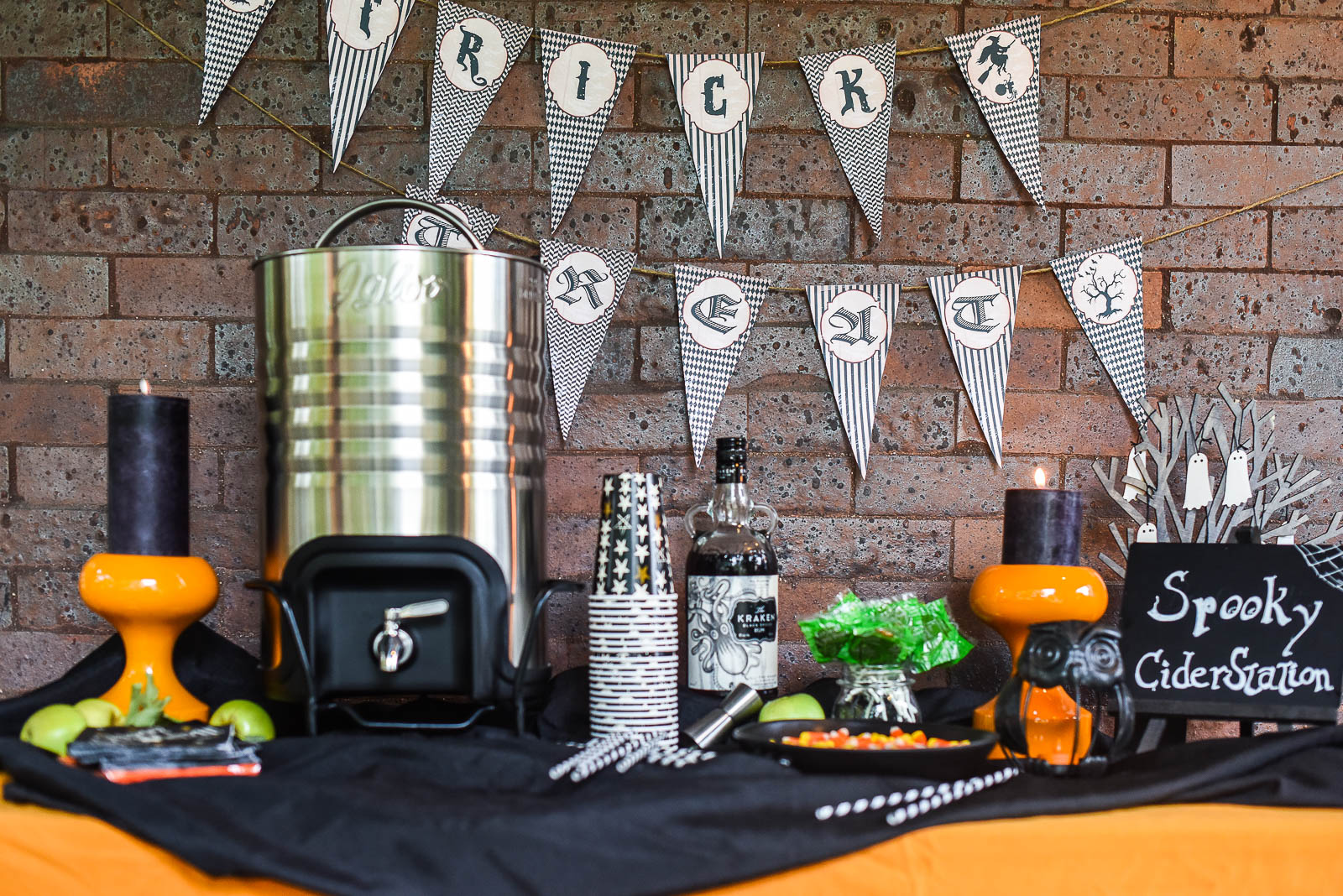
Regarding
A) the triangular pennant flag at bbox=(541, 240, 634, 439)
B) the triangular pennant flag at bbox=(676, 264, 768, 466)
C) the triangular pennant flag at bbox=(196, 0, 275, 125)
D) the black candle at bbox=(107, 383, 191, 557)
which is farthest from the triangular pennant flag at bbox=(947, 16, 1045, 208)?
the black candle at bbox=(107, 383, 191, 557)

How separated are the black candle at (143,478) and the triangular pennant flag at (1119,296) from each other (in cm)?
137

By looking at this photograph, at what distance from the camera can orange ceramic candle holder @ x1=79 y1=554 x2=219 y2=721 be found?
134 centimetres

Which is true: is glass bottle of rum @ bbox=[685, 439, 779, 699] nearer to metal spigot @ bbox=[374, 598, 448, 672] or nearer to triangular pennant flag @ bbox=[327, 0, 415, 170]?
metal spigot @ bbox=[374, 598, 448, 672]

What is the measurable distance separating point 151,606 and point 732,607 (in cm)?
74

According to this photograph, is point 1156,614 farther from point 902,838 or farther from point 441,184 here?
point 441,184

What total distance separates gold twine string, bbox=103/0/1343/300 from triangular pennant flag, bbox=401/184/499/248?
2 centimetres

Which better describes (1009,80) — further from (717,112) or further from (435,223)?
(435,223)

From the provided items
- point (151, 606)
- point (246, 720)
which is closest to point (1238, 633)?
point (246, 720)

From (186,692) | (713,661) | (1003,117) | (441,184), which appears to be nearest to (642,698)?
(713,661)

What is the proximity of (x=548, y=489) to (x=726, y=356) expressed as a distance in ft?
1.19

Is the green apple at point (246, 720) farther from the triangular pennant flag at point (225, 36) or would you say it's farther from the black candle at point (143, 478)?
the triangular pennant flag at point (225, 36)

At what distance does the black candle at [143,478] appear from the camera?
1.39m

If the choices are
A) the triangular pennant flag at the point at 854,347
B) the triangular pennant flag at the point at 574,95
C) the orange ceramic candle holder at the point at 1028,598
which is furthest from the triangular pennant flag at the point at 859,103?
the orange ceramic candle holder at the point at 1028,598

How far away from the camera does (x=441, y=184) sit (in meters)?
1.77
